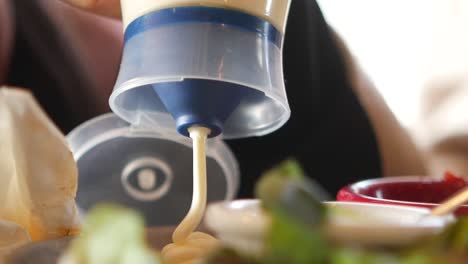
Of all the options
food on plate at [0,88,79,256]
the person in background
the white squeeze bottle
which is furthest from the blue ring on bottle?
the person in background

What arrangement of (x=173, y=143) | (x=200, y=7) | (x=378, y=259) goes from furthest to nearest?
(x=173, y=143), (x=200, y=7), (x=378, y=259)

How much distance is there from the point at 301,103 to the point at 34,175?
13.5 inches

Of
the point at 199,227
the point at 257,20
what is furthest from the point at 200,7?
the point at 199,227

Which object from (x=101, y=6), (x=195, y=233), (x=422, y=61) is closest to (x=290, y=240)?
(x=195, y=233)

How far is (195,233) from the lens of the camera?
0.32 metres

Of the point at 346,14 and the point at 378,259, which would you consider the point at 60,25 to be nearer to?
the point at 346,14

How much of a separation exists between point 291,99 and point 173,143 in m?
0.15

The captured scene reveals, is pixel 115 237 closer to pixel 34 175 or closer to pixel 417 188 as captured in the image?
pixel 34 175

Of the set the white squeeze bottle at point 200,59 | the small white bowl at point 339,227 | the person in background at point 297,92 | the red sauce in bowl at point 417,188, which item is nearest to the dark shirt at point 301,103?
the person in background at point 297,92

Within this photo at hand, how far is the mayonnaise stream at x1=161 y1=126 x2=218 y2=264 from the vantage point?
11.2 inches

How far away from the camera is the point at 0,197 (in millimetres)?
349

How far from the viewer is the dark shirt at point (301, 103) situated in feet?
1.87

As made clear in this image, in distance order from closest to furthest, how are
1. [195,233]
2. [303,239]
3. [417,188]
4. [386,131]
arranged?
[303,239]
[195,233]
[417,188]
[386,131]

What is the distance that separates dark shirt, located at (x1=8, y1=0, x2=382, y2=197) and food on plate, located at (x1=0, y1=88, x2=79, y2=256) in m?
0.20
